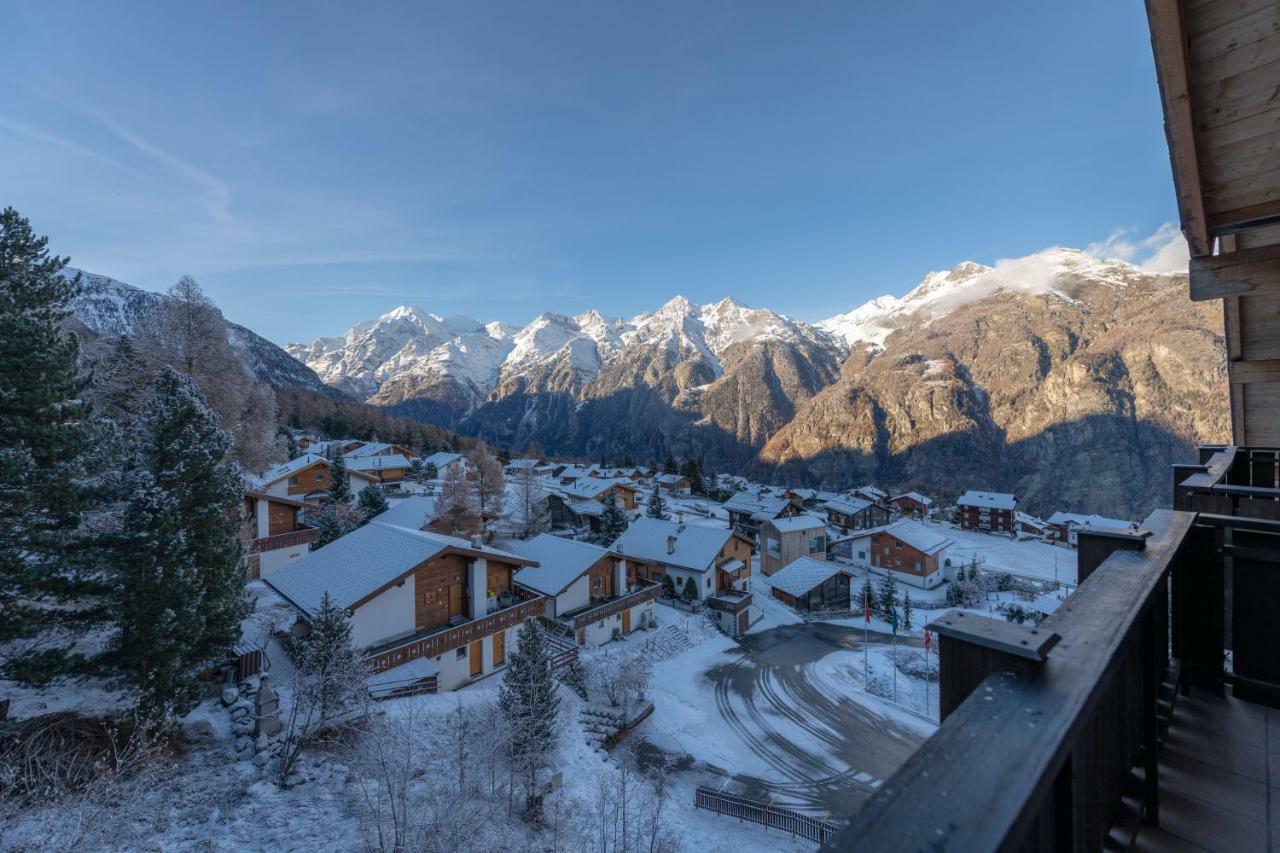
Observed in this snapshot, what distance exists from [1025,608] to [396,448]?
217ft

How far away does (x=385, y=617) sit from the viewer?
15484 mm

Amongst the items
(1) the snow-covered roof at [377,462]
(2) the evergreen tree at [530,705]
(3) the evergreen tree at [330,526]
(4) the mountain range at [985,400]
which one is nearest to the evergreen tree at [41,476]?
(2) the evergreen tree at [530,705]

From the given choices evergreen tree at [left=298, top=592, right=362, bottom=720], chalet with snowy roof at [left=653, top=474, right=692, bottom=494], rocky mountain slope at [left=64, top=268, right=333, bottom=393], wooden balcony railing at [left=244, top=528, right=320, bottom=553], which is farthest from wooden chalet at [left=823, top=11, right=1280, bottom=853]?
rocky mountain slope at [left=64, top=268, right=333, bottom=393]

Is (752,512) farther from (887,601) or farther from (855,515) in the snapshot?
(887,601)

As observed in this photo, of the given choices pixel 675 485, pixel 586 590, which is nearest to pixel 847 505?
pixel 675 485

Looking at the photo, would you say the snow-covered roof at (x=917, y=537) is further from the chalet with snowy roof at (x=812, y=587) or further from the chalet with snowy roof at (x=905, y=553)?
the chalet with snowy roof at (x=812, y=587)

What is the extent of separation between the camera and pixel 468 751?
11008 millimetres

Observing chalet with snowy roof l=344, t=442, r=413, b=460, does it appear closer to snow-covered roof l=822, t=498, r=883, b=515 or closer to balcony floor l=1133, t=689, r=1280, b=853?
snow-covered roof l=822, t=498, r=883, b=515

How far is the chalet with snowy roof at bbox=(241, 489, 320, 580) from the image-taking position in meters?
22.0

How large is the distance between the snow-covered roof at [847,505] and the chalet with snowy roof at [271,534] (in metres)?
54.4

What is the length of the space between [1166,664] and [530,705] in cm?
1215

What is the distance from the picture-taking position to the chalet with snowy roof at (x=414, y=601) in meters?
14.6

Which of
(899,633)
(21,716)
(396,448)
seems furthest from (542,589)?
(396,448)

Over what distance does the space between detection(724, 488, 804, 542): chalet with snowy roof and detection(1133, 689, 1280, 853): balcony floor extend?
152 ft
